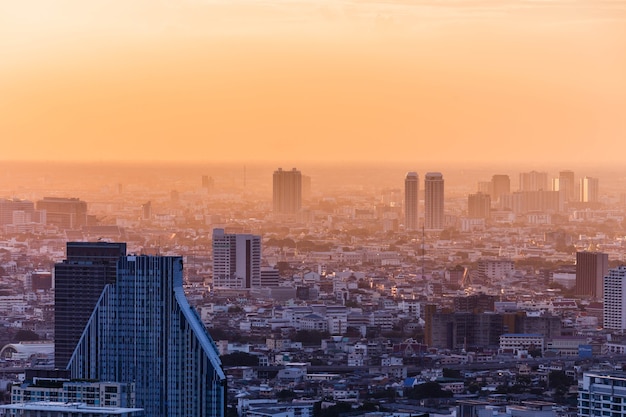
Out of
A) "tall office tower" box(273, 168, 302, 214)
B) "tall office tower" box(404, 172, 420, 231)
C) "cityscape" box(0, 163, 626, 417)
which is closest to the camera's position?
"cityscape" box(0, 163, 626, 417)

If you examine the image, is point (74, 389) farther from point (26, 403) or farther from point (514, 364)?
point (514, 364)

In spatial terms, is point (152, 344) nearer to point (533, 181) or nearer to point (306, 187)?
point (306, 187)

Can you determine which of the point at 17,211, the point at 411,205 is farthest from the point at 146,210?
the point at 411,205

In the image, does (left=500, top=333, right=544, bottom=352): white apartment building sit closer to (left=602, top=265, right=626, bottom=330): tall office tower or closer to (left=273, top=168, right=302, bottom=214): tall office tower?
(left=602, top=265, right=626, bottom=330): tall office tower

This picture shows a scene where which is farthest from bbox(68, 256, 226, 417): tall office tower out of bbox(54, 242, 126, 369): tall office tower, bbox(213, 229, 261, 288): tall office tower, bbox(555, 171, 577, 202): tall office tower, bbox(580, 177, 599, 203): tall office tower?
bbox(580, 177, 599, 203): tall office tower

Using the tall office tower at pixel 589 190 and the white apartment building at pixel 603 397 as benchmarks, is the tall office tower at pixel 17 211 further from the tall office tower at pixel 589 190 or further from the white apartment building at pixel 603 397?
the white apartment building at pixel 603 397

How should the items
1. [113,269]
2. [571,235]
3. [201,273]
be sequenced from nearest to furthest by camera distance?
[113,269]
[201,273]
[571,235]

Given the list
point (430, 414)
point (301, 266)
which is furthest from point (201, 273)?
point (430, 414)
